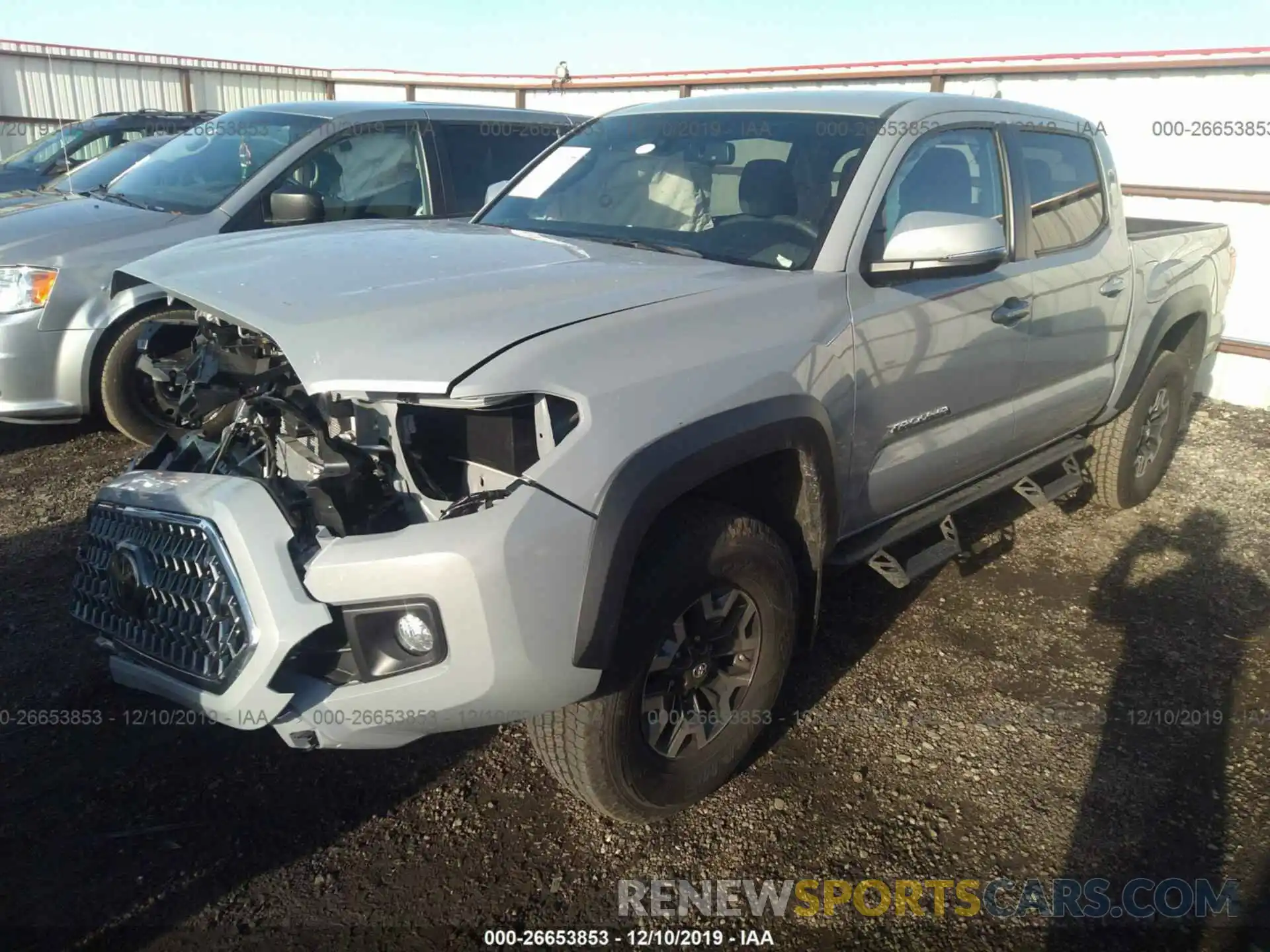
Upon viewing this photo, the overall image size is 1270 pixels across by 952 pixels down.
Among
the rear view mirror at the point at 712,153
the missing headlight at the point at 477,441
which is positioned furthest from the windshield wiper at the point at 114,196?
the missing headlight at the point at 477,441

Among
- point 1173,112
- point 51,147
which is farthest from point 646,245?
point 51,147

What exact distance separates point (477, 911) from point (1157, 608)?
126 inches

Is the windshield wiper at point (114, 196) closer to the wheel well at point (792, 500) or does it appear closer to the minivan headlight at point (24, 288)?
the minivan headlight at point (24, 288)

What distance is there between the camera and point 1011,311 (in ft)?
11.5

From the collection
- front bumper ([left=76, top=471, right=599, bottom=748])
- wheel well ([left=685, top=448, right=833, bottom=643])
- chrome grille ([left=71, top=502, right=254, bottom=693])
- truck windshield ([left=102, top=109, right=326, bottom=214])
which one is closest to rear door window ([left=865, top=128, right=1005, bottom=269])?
wheel well ([left=685, top=448, right=833, bottom=643])

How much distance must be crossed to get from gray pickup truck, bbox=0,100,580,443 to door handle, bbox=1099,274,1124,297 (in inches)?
140

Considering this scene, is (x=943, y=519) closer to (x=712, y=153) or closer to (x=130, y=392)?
(x=712, y=153)

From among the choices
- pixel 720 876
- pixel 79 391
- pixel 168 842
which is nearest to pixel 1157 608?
pixel 720 876

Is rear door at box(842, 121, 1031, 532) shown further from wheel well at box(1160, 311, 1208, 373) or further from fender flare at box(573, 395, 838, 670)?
wheel well at box(1160, 311, 1208, 373)

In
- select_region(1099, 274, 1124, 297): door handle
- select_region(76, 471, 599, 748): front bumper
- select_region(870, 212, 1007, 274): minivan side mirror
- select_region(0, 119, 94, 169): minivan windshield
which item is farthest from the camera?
select_region(0, 119, 94, 169): minivan windshield

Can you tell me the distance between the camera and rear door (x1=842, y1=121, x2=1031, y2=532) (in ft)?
9.82

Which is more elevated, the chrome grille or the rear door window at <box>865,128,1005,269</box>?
the rear door window at <box>865,128,1005,269</box>

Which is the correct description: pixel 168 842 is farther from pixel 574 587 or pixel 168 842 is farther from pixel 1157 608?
pixel 1157 608

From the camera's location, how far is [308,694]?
222 centimetres
